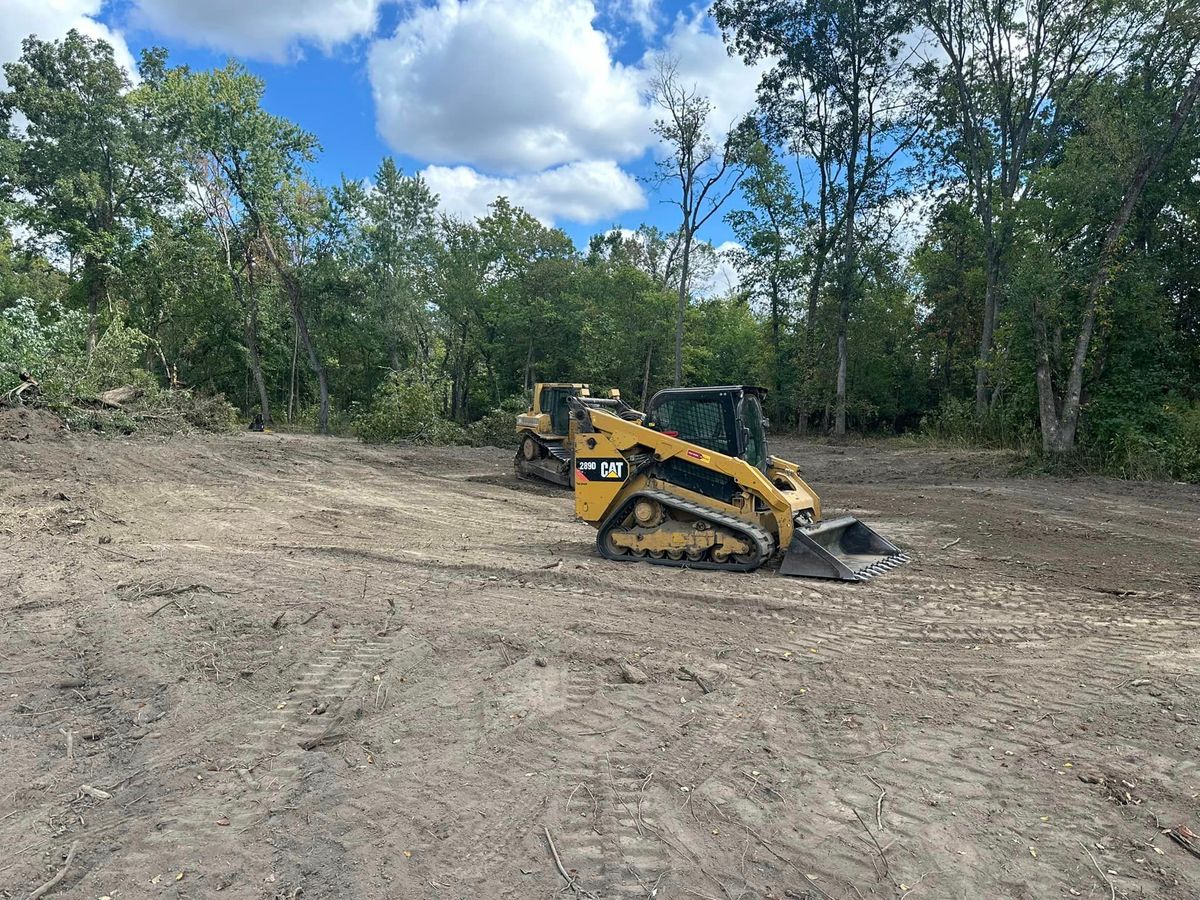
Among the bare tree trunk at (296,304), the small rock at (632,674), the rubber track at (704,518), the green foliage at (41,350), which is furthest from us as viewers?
the bare tree trunk at (296,304)

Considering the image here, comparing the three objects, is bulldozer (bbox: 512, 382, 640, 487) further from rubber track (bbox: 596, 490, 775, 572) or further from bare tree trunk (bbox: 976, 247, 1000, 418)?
Answer: bare tree trunk (bbox: 976, 247, 1000, 418)

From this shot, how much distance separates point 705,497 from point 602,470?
45.5 inches

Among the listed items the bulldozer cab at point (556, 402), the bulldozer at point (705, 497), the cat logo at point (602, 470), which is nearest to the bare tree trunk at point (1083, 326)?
the bulldozer at point (705, 497)

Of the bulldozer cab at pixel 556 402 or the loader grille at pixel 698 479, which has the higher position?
A: the bulldozer cab at pixel 556 402

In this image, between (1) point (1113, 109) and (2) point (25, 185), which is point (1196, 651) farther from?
(2) point (25, 185)

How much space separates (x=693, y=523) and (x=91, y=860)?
533 cm

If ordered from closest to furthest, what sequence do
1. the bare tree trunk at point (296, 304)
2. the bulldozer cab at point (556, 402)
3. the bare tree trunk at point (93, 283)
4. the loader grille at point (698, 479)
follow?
the loader grille at point (698, 479) < the bulldozer cab at point (556, 402) < the bare tree trunk at point (93, 283) < the bare tree trunk at point (296, 304)

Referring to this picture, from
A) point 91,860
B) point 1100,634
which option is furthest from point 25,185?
point 1100,634

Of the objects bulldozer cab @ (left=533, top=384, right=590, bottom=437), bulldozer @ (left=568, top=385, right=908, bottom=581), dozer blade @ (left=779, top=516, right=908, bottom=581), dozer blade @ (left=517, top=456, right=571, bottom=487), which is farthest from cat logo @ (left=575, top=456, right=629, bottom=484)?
bulldozer cab @ (left=533, top=384, right=590, bottom=437)

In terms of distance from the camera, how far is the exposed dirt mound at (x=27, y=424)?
14180 millimetres

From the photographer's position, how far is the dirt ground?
8.54 feet

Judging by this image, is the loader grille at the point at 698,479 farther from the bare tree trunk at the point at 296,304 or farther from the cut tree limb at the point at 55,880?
the bare tree trunk at the point at 296,304

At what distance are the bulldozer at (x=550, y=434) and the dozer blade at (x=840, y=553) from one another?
689cm

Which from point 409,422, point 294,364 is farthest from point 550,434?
point 294,364
